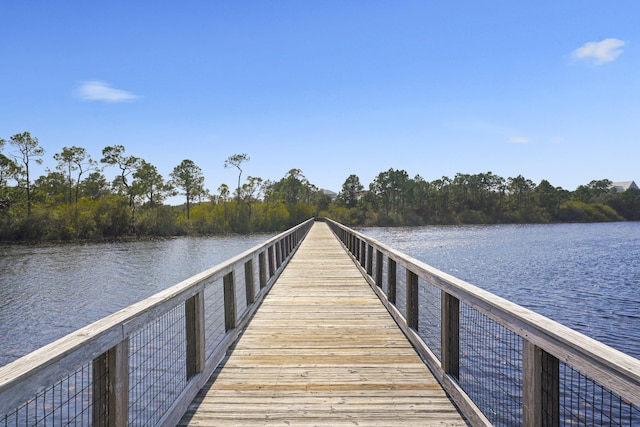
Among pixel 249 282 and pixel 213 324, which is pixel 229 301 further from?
pixel 213 324

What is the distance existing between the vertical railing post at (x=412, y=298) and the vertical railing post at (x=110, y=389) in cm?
309

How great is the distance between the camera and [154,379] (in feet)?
25.3

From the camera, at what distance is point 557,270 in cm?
2269

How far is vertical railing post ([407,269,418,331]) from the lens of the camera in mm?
4664

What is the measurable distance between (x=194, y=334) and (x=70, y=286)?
64.1ft

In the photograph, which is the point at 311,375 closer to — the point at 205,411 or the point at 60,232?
the point at 205,411

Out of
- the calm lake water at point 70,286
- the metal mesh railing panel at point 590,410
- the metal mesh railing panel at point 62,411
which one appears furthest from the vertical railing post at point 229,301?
the calm lake water at point 70,286

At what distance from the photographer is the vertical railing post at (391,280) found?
249 inches

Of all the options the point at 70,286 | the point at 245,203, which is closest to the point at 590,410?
the point at 70,286

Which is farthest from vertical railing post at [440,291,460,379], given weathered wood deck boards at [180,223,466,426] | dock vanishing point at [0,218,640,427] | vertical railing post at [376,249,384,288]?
vertical railing post at [376,249,384,288]

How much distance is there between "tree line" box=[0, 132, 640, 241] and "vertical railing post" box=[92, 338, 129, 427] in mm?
54578

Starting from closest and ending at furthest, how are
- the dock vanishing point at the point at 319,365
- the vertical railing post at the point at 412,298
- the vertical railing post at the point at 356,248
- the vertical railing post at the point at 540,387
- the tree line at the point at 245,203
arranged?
the dock vanishing point at the point at 319,365
the vertical railing post at the point at 540,387
the vertical railing post at the point at 412,298
the vertical railing post at the point at 356,248
the tree line at the point at 245,203

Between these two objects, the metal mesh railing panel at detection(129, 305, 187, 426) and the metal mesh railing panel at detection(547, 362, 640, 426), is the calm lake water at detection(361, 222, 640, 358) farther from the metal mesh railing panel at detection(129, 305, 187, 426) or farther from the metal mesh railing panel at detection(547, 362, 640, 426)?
the metal mesh railing panel at detection(129, 305, 187, 426)

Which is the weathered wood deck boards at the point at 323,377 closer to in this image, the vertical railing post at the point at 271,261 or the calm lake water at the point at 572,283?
the vertical railing post at the point at 271,261
